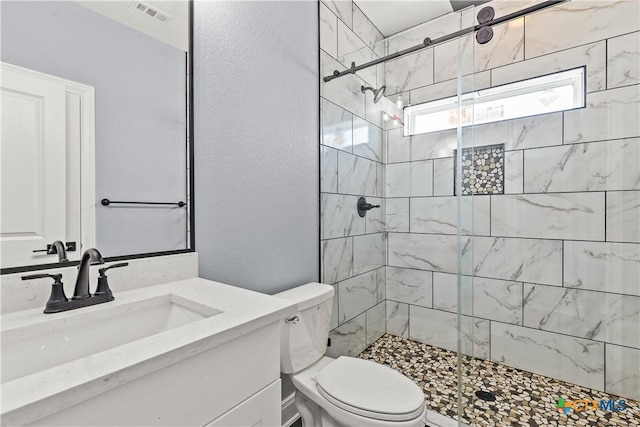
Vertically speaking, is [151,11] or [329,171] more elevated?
[151,11]

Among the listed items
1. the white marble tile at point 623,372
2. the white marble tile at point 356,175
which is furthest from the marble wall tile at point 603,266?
the white marble tile at point 356,175

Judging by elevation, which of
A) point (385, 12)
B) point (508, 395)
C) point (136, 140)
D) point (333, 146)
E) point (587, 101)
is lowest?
point (508, 395)

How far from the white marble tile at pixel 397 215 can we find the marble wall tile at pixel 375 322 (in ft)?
2.01

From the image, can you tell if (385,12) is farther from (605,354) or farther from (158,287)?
(605,354)

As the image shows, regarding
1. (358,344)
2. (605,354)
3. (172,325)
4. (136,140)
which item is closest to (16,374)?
(172,325)

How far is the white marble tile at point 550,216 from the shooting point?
1.87 m

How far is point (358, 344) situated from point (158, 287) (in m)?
1.53

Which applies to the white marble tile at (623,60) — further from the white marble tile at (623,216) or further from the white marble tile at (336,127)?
the white marble tile at (336,127)

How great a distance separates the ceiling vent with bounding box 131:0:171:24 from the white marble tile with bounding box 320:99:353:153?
97 cm

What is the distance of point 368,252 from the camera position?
7.47 feet

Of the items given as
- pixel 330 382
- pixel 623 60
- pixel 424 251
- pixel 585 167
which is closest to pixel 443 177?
pixel 424 251

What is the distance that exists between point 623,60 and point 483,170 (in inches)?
36.0

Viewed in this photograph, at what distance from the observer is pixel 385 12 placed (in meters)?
2.30

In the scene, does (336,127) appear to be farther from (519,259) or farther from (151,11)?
(519,259)
